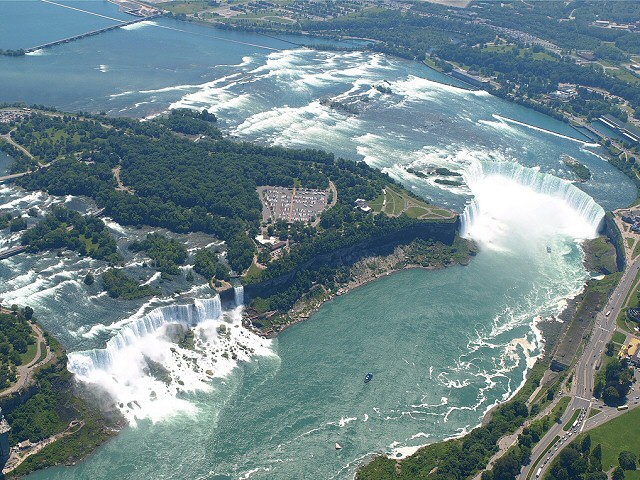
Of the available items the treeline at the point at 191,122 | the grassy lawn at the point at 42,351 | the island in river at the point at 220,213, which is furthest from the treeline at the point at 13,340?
the treeline at the point at 191,122

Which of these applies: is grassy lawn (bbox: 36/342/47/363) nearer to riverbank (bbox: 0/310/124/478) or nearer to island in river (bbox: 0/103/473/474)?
riverbank (bbox: 0/310/124/478)

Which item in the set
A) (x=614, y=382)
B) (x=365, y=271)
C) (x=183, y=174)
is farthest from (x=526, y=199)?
(x=183, y=174)

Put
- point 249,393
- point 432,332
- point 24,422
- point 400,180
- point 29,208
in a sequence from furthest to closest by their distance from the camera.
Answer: point 400,180, point 29,208, point 432,332, point 249,393, point 24,422

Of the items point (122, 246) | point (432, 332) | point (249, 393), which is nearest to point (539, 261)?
point (432, 332)

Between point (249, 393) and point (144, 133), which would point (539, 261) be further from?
point (144, 133)

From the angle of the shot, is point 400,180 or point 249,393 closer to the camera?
point 249,393

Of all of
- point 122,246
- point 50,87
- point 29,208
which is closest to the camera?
point 122,246

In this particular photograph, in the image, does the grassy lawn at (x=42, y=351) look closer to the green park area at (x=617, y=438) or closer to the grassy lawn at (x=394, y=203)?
the grassy lawn at (x=394, y=203)
